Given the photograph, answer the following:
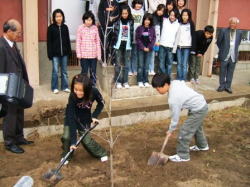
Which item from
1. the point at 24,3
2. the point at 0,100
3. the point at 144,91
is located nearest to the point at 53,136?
the point at 0,100

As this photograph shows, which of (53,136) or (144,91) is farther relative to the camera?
(144,91)

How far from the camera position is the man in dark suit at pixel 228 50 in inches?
317

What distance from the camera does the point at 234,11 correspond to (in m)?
10.2

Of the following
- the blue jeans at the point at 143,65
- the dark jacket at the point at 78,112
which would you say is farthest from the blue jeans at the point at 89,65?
the dark jacket at the point at 78,112

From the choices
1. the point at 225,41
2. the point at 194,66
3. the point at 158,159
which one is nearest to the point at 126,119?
the point at 158,159

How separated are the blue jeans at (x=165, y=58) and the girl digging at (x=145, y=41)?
1.21 feet

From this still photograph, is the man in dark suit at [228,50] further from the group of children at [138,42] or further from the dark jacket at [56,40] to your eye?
the dark jacket at [56,40]

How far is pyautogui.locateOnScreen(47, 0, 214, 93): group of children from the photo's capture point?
689 centimetres

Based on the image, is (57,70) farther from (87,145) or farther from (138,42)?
(87,145)

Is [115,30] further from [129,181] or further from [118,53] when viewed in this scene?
[129,181]

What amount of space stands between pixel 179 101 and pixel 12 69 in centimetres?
237

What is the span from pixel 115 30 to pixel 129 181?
3.39m

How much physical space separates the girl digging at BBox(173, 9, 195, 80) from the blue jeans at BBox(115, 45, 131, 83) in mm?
1126

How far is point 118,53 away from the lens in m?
7.11
